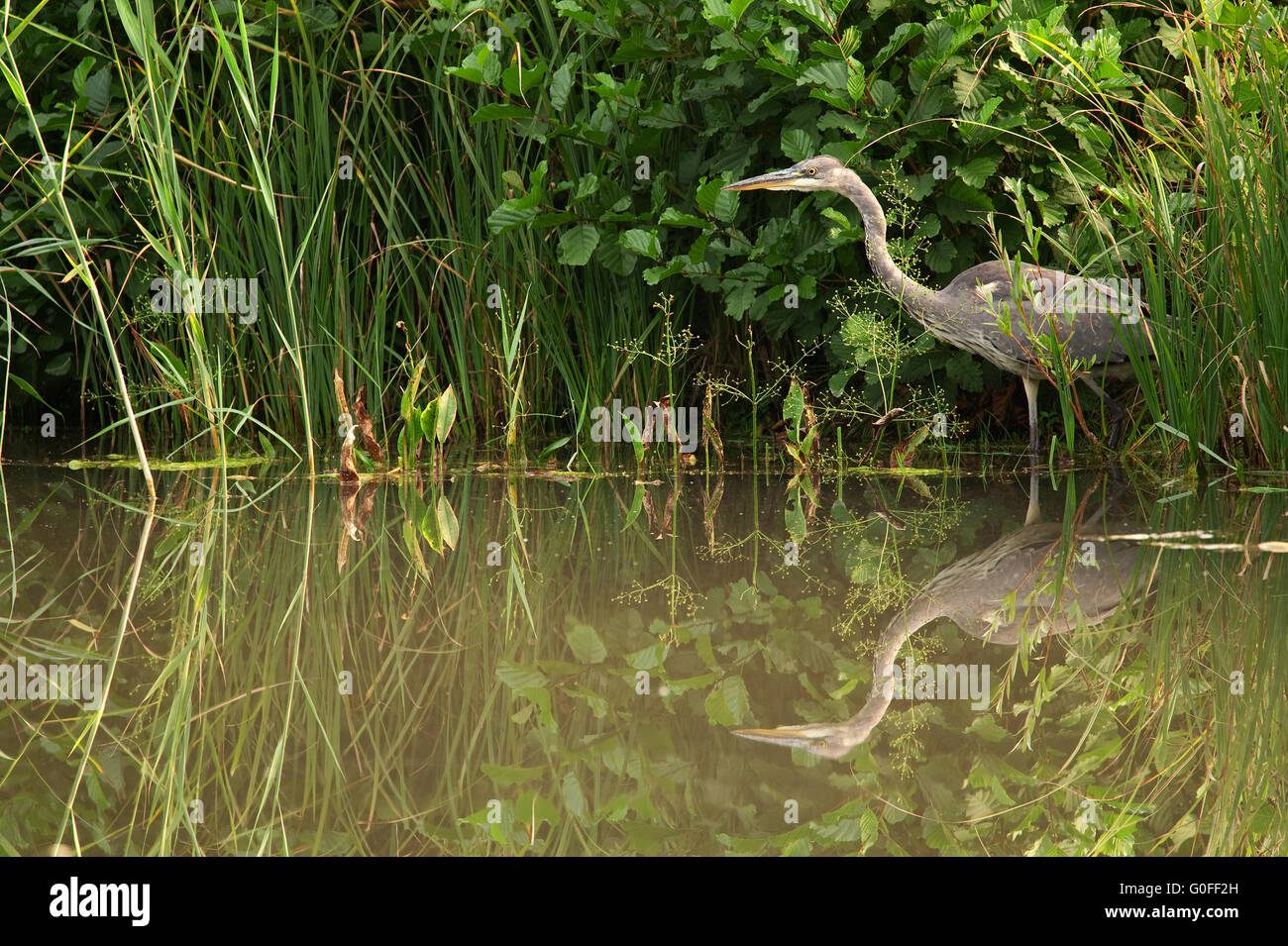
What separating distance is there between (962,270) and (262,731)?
3.57m

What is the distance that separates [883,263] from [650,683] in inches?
111

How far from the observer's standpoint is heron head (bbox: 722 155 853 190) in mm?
4262

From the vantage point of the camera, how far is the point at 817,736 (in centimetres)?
157

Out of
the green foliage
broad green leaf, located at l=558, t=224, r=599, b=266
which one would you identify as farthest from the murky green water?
broad green leaf, located at l=558, t=224, r=599, b=266

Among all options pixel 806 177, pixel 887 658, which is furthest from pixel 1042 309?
pixel 887 658

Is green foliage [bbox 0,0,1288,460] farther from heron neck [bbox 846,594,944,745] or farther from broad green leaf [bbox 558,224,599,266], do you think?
heron neck [bbox 846,594,944,745]

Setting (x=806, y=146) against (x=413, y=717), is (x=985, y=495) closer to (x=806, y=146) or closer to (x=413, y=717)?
(x=806, y=146)

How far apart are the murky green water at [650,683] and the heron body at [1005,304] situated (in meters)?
1.03

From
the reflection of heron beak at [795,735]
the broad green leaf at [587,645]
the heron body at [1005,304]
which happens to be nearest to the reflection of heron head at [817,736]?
the reflection of heron beak at [795,735]

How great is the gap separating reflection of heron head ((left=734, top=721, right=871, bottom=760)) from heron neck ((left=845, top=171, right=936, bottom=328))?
2863 millimetres

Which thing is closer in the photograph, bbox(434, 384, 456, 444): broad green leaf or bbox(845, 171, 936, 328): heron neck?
bbox(434, 384, 456, 444): broad green leaf
